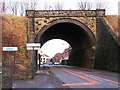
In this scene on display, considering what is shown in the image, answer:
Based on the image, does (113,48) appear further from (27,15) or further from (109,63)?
(27,15)

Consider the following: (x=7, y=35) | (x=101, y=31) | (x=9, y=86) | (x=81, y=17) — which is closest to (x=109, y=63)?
(x=101, y=31)

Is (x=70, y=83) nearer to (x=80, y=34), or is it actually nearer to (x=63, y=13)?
(x=63, y=13)

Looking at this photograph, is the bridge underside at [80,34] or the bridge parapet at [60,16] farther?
the bridge underside at [80,34]

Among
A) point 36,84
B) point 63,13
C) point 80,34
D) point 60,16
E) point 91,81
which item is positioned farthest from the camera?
point 80,34

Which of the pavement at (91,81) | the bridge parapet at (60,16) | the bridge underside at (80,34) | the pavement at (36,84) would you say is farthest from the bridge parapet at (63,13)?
the pavement at (36,84)

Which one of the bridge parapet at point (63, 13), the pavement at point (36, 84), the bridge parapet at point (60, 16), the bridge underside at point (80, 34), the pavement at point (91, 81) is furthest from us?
the bridge underside at point (80, 34)

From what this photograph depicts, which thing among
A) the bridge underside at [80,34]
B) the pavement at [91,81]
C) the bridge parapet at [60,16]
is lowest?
the pavement at [91,81]

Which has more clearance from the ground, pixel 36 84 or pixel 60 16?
pixel 60 16

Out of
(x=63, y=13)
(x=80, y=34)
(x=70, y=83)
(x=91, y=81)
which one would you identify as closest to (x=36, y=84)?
(x=70, y=83)

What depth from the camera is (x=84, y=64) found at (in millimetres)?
58469

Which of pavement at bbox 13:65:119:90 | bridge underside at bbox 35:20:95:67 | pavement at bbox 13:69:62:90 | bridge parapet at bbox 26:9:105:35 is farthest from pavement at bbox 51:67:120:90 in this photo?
bridge parapet at bbox 26:9:105:35

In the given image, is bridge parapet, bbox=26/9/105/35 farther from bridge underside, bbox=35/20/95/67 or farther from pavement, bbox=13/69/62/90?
pavement, bbox=13/69/62/90

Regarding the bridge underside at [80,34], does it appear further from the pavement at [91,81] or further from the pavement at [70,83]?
the pavement at [70,83]

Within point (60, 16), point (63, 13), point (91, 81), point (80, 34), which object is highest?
point (63, 13)
